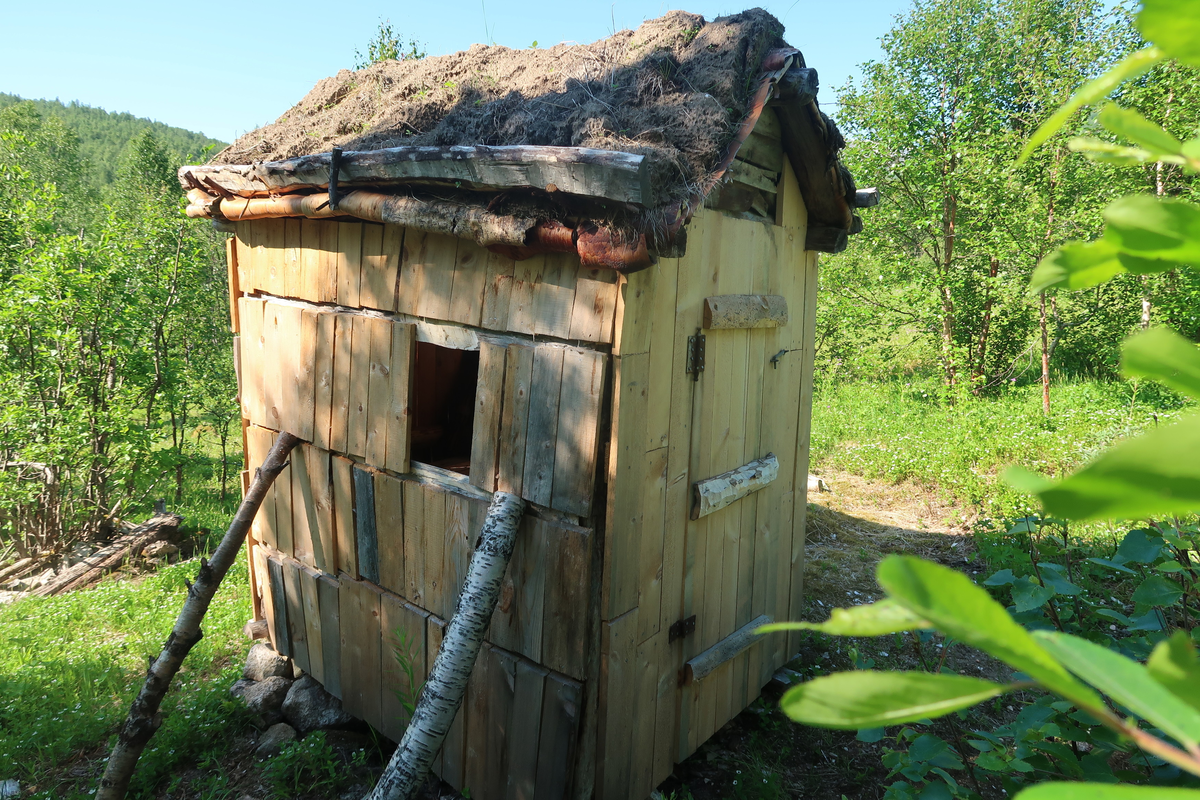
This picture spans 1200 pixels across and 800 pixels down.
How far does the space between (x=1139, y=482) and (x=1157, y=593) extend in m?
1.57

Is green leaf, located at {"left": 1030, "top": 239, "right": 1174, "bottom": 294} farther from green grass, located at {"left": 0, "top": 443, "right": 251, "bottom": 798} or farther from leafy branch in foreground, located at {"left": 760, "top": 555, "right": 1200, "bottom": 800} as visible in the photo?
green grass, located at {"left": 0, "top": 443, "right": 251, "bottom": 798}

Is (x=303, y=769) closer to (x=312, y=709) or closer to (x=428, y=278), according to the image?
(x=312, y=709)

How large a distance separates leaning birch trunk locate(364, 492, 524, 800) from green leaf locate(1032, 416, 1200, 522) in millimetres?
2478

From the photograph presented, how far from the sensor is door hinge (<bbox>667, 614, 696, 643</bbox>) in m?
→ 3.03

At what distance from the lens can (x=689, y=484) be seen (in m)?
3.01

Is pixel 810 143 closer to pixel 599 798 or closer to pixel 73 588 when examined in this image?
pixel 599 798

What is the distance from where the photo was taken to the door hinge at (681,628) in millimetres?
3027

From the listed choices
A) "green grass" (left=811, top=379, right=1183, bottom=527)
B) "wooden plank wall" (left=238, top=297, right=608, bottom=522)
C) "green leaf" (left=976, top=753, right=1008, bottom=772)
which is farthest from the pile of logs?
"green leaf" (left=976, top=753, right=1008, bottom=772)

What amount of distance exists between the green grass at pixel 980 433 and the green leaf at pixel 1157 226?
6.36 meters

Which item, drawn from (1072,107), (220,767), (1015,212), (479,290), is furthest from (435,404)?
(1015,212)

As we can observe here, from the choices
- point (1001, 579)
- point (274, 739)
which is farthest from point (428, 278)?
point (274, 739)

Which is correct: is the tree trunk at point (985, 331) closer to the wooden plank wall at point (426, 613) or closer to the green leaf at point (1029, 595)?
the wooden plank wall at point (426, 613)

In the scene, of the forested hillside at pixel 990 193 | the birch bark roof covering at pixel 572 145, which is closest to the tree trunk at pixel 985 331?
the forested hillside at pixel 990 193

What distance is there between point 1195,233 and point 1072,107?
10cm
